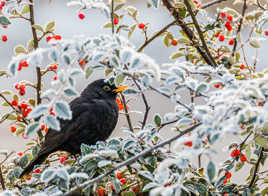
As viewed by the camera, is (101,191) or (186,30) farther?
(186,30)

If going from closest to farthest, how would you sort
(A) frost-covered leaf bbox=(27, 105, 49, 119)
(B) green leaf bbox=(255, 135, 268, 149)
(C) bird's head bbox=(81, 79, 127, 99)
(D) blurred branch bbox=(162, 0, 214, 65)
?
(A) frost-covered leaf bbox=(27, 105, 49, 119)
(B) green leaf bbox=(255, 135, 268, 149)
(D) blurred branch bbox=(162, 0, 214, 65)
(C) bird's head bbox=(81, 79, 127, 99)

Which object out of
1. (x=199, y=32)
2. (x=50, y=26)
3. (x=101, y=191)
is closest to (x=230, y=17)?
(x=199, y=32)

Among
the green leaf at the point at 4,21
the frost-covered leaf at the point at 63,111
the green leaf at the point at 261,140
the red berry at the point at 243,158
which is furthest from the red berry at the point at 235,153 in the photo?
the green leaf at the point at 4,21

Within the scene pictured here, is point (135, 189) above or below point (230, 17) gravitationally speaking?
below

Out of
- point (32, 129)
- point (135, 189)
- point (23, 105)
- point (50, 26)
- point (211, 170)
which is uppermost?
point (50, 26)

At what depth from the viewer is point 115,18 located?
2.52 meters

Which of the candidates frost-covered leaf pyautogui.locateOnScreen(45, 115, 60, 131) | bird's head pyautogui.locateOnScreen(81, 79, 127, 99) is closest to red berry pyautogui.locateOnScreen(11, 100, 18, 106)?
bird's head pyautogui.locateOnScreen(81, 79, 127, 99)

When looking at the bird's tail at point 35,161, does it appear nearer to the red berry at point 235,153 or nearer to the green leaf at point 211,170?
the red berry at point 235,153

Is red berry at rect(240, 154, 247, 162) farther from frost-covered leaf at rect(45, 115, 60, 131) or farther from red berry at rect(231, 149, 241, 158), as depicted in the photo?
frost-covered leaf at rect(45, 115, 60, 131)

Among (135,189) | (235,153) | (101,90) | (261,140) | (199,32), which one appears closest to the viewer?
(261,140)

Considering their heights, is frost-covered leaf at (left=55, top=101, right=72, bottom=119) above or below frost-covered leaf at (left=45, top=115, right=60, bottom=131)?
above

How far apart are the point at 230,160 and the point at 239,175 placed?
3295mm

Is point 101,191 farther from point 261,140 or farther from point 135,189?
point 261,140

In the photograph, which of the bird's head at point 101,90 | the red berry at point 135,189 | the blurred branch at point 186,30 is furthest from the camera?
the bird's head at point 101,90
